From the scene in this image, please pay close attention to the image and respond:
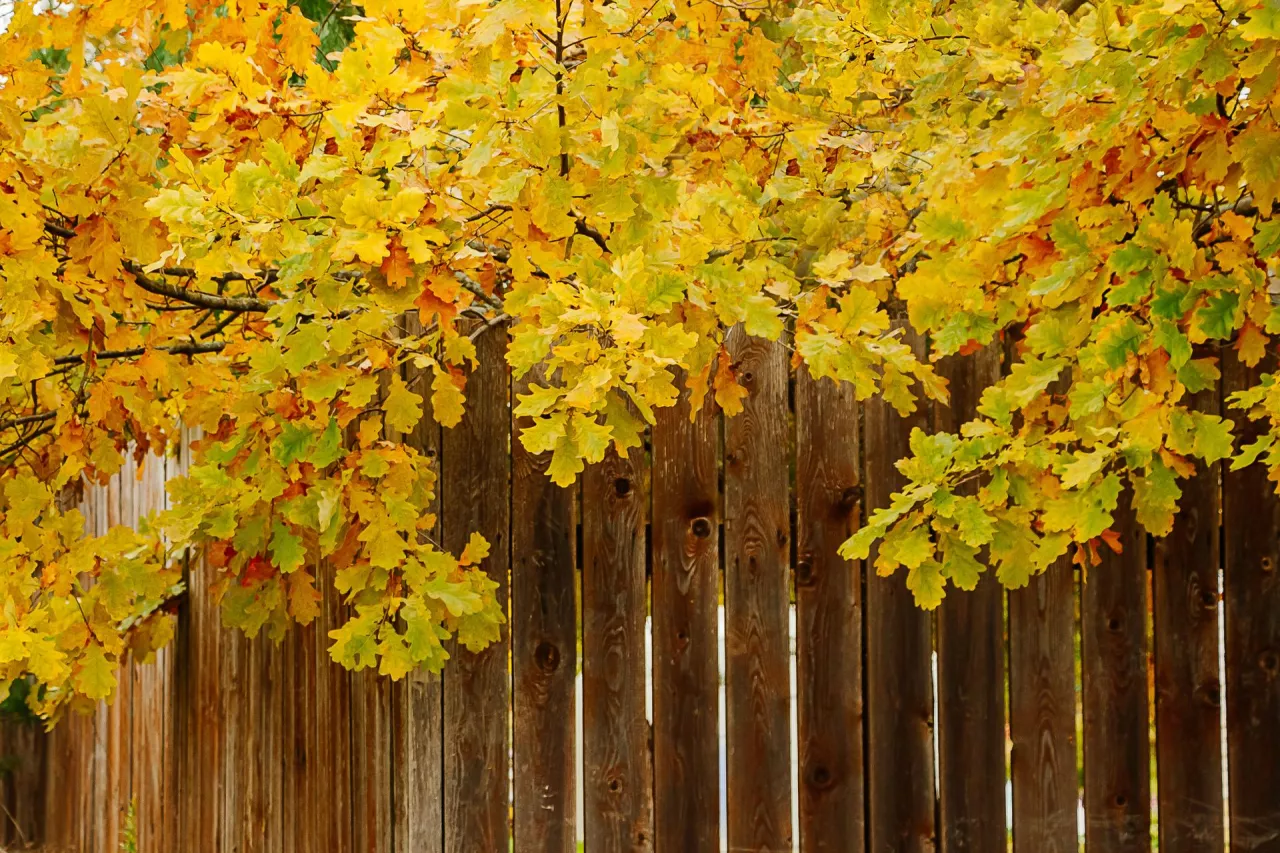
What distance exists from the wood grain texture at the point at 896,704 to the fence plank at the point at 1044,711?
0.70 ft

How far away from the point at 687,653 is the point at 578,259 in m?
1.13

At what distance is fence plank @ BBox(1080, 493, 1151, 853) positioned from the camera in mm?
2770

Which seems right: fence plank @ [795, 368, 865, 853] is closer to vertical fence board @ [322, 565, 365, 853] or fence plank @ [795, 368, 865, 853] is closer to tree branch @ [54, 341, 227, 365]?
vertical fence board @ [322, 565, 365, 853]

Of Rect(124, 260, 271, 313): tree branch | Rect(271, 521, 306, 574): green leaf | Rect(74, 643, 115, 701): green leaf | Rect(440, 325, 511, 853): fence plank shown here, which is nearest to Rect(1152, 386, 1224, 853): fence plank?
Rect(440, 325, 511, 853): fence plank

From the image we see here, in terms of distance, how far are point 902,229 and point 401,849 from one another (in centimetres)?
200

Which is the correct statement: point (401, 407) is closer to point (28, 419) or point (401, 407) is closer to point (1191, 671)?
point (28, 419)

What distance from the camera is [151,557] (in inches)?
122

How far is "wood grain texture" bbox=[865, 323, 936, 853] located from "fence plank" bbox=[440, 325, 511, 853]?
0.88 m

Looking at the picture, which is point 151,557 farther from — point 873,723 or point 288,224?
point 873,723

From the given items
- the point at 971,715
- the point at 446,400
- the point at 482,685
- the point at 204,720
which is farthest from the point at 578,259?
the point at 204,720

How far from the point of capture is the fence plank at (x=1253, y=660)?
9.02 feet

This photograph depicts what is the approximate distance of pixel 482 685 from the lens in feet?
9.23

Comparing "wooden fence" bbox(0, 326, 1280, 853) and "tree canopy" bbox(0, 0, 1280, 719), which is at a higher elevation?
"tree canopy" bbox(0, 0, 1280, 719)

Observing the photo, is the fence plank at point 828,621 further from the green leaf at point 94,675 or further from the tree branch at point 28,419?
the tree branch at point 28,419
